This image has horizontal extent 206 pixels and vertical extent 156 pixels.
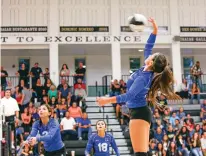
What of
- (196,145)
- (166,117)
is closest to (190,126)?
(166,117)

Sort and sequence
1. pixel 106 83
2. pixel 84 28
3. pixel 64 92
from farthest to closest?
pixel 106 83 → pixel 84 28 → pixel 64 92

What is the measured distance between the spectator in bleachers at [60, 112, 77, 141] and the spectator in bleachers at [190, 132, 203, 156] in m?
4.60

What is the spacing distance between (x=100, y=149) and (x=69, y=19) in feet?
44.7

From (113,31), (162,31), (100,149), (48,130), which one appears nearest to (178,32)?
(162,31)

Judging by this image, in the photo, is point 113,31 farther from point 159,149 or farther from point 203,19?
point 159,149

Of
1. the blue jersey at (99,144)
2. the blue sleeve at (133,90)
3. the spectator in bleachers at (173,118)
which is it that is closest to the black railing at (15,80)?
the spectator in bleachers at (173,118)

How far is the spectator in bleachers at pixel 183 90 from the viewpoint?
71.6 ft

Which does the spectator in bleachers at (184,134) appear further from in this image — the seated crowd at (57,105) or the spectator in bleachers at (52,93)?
the spectator in bleachers at (52,93)

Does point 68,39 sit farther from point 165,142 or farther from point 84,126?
point 165,142

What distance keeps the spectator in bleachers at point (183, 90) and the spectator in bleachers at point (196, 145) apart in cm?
511

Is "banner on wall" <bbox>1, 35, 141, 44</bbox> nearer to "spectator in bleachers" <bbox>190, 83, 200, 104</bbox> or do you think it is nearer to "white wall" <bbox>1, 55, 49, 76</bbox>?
"white wall" <bbox>1, 55, 49, 76</bbox>

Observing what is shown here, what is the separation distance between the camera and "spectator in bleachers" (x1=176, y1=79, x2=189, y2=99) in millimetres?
21812

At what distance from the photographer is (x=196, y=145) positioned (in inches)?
659

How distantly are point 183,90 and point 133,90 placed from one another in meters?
17.1
